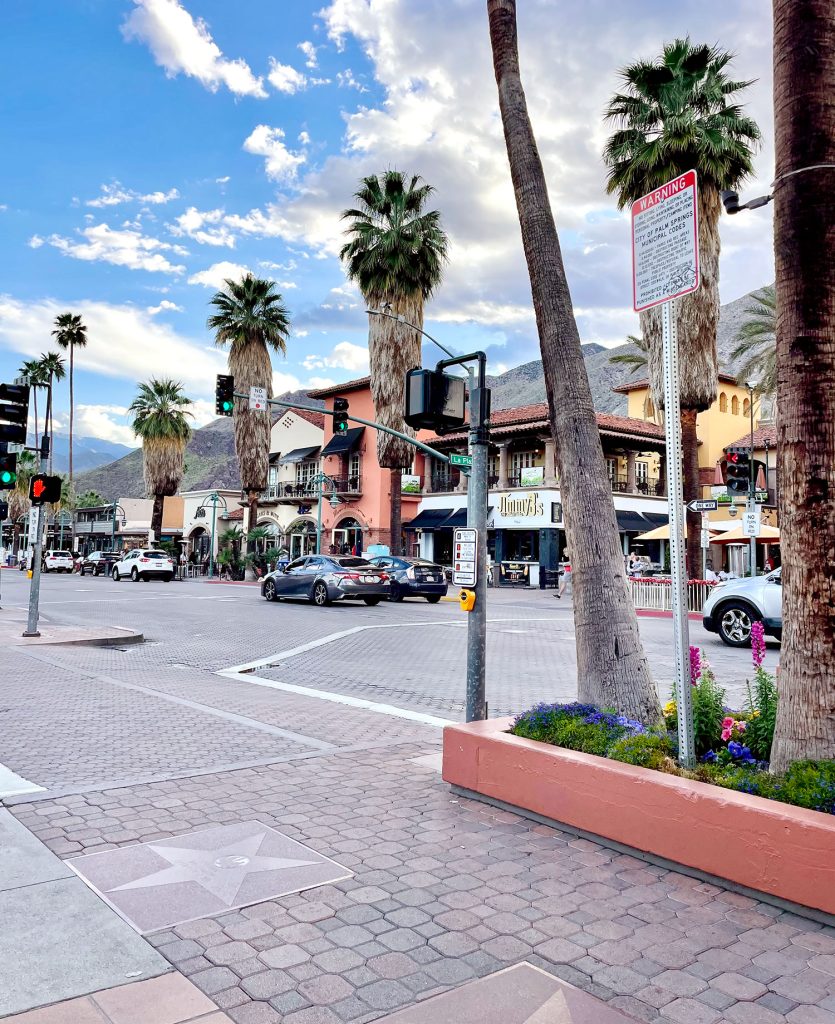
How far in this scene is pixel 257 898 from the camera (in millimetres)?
4023

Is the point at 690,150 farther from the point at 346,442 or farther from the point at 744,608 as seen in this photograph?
the point at 346,442

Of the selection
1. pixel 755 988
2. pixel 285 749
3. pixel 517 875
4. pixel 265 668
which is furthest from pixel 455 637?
pixel 755 988

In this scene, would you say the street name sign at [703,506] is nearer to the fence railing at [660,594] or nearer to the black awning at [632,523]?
the fence railing at [660,594]

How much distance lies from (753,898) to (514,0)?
22.8ft

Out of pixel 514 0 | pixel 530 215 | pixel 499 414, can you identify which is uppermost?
pixel 499 414

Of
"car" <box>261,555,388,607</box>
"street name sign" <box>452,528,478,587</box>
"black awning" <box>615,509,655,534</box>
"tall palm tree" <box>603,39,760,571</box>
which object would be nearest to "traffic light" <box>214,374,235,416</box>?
"car" <box>261,555,388,607</box>

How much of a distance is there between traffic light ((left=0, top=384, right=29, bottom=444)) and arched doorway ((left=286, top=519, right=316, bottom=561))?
40.4 m

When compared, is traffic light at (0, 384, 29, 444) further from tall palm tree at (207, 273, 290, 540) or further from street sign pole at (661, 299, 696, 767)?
tall palm tree at (207, 273, 290, 540)

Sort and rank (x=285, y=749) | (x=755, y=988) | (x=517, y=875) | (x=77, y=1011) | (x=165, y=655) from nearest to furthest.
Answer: (x=77, y=1011) < (x=755, y=988) < (x=517, y=875) < (x=285, y=749) < (x=165, y=655)

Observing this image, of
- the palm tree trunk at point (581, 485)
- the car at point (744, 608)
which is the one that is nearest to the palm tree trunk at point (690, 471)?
the car at point (744, 608)

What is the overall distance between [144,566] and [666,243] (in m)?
42.7

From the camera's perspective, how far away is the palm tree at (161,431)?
5288 cm

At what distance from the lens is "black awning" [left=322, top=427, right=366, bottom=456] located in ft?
164

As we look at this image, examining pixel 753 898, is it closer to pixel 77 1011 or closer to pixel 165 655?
pixel 77 1011
